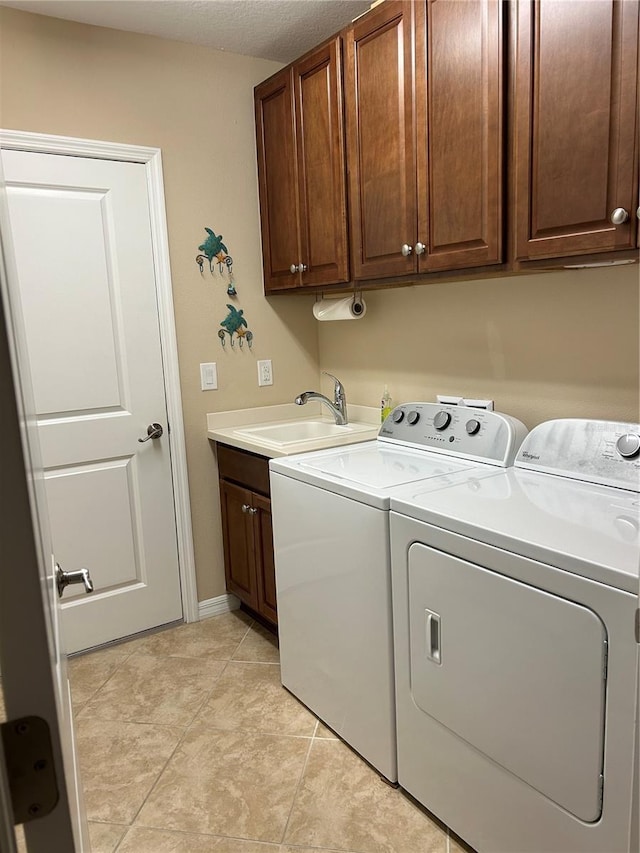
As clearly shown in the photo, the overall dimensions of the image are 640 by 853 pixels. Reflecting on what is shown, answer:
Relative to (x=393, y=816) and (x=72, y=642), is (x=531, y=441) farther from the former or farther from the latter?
(x=72, y=642)

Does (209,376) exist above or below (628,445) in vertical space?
above

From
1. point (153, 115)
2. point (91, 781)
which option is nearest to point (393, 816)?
point (91, 781)

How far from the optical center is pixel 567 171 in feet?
5.13

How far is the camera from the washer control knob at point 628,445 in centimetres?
160

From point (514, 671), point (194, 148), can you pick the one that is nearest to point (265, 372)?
point (194, 148)

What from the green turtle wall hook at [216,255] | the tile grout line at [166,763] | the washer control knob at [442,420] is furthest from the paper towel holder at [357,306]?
the tile grout line at [166,763]

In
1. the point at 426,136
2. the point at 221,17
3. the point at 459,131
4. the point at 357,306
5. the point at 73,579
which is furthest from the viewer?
the point at 357,306

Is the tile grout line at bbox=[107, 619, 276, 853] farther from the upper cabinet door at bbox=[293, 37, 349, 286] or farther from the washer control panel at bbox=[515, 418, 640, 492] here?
the upper cabinet door at bbox=[293, 37, 349, 286]

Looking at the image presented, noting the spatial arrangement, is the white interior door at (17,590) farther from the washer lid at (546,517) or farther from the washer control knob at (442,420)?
the washer control knob at (442,420)

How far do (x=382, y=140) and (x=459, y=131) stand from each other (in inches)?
14.0

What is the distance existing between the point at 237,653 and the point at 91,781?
808 mm

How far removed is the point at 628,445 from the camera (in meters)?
1.62

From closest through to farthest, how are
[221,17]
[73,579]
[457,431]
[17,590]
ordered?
[17,590]
[73,579]
[457,431]
[221,17]

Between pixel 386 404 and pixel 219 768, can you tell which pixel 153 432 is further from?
pixel 219 768
